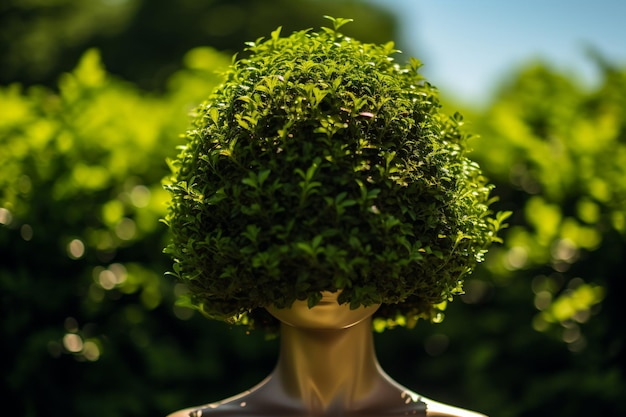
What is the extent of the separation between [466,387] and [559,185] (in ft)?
5.36

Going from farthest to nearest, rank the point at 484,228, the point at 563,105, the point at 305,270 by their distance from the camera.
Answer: the point at 563,105, the point at 484,228, the point at 305,270

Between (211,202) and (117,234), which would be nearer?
(211,202)

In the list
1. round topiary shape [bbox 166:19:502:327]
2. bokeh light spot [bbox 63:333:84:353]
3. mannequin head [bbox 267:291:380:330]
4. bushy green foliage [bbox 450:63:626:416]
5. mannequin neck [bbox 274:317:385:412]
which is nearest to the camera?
round topiary shape [bbox 166:19:502:327]

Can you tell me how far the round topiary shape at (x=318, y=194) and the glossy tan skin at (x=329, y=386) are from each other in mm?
320

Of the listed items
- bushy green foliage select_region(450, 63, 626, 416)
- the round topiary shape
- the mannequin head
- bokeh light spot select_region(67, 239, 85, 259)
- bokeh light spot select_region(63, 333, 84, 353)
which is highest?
the round topiary shape

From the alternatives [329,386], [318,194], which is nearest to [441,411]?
[329,386]

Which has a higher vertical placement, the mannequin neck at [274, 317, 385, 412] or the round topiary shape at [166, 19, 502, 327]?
the round topiary shape at [166, 19, 502, 327]

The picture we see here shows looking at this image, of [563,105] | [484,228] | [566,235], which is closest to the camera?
[484,228]

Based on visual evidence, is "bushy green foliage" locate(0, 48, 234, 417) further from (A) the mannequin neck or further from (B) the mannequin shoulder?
(B) the mannequin shoulder

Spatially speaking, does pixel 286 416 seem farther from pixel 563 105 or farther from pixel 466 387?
pixel 563 105

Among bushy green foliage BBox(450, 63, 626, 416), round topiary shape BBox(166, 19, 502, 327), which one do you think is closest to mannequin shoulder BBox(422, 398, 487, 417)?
round topiary shape BBox(166, 19, 502, 327)

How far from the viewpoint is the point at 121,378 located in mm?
5484

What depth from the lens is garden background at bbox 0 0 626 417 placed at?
5258 mm

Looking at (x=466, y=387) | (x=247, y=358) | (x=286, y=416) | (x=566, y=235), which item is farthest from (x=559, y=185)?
(x=286, y=416)
